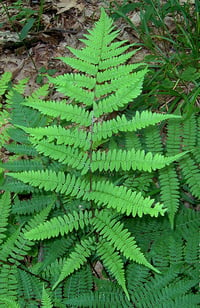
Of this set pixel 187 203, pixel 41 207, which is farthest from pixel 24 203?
pixel 187 203

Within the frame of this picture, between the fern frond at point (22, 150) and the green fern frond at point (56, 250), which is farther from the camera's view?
the fern frond at point (22, 150)

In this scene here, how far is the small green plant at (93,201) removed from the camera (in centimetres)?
225

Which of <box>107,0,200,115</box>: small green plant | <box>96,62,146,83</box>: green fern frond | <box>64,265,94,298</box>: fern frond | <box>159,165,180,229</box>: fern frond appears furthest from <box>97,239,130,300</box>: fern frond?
<box>107,0,200,115</box>: small green plant

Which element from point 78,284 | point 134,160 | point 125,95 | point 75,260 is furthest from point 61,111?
point 78,284

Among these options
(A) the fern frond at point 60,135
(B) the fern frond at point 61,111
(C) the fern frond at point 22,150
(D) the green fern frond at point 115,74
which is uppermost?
(D) the green fern frond at point 115,74

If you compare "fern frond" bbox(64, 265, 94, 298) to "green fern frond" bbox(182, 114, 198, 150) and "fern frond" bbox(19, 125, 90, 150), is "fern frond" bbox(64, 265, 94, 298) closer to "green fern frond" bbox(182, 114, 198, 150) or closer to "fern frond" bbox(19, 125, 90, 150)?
"fern frond" bbox(19, 125, 90, 150)

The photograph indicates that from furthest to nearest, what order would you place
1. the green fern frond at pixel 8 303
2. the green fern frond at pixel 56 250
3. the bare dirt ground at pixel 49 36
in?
1. the bare dirt ground at pixel 49 36
2. the green fern frond at pixel 56 250
3. the green fern frond at pixel 8 303

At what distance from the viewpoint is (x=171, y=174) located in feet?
8.54

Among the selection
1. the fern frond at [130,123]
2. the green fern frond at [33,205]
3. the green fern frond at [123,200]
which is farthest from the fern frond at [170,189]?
the green fern frond at [33,205]

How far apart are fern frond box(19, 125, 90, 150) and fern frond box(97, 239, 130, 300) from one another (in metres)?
0.64

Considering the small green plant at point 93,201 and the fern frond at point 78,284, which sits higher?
the small green plant at point 93,201

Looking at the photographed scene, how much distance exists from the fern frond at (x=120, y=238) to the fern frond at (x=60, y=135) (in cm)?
47

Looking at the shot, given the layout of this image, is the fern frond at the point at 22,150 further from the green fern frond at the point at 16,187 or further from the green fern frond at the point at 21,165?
the green fern frond at the point at 16,187

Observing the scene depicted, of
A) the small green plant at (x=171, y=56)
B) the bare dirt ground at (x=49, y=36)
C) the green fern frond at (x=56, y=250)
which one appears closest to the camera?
the green fern frond at (x=56, y=250)
